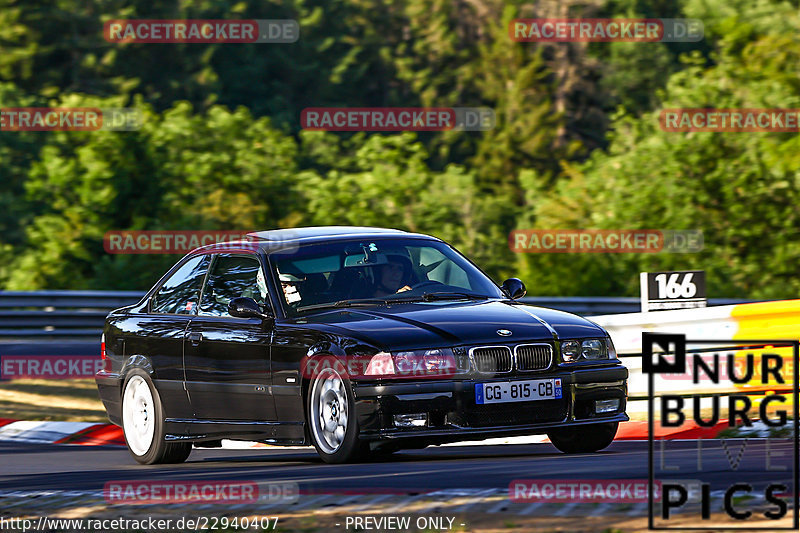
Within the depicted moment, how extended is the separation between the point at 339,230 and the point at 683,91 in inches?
1013

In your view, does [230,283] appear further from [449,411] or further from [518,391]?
[518,391]

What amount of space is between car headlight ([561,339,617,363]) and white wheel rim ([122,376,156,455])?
127 inches

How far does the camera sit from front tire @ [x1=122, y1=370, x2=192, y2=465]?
10.5 meters

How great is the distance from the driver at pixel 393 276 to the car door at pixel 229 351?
2.53ft

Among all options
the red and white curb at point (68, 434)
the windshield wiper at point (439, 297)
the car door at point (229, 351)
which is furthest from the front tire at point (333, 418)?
the red and white curb at point (68, 434)

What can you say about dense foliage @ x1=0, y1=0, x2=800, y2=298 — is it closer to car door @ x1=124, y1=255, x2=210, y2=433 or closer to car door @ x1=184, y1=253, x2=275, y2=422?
car door @ x1=124, y1=255, x2=210, y2=433

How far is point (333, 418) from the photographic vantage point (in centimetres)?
886

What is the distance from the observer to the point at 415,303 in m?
9.57

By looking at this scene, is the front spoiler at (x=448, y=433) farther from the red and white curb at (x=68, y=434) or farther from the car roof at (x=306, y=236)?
the red and white curb at (x=68, y=434)

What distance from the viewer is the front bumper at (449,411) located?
853cm

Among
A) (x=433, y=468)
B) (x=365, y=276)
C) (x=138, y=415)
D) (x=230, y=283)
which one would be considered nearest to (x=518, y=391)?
(x=433, y=468)

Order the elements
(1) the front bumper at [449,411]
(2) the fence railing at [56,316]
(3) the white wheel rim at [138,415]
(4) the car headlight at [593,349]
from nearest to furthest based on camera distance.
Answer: (1) the front bumper at [449,411]
(4) the car headlight at [593,349]
(3) the white wheel rim at [138,415]
(2) the fence railing at [56,316]

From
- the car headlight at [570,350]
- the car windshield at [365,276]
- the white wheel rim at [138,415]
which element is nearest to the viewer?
the car headlight at [570,350]

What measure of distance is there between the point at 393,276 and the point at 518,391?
147 centimetres
